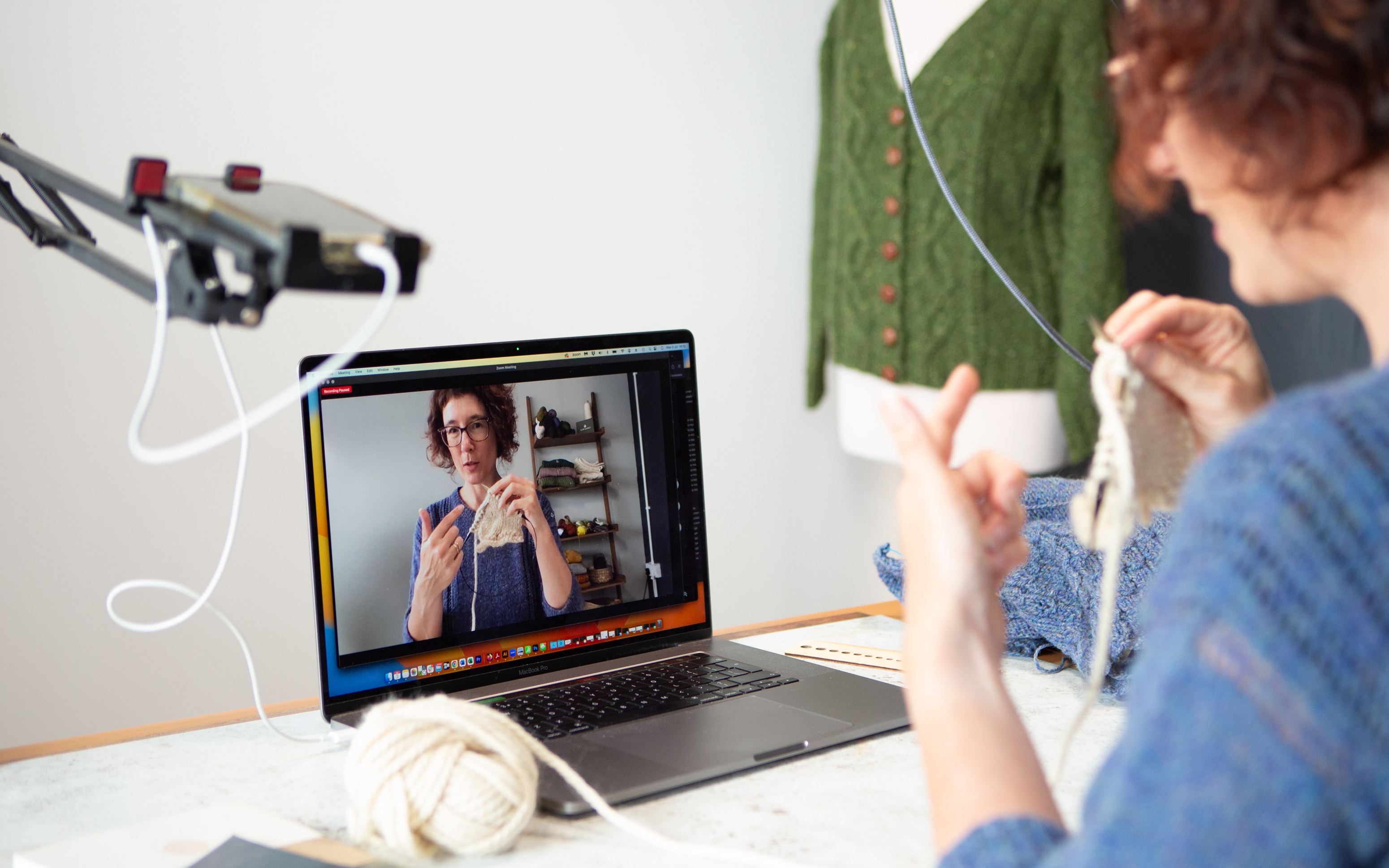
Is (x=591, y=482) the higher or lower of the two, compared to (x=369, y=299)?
lower

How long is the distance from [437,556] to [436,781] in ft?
0.91

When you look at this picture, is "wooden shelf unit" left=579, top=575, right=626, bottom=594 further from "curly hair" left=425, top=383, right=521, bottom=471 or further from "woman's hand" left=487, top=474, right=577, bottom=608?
"curly hair" left=425, top=383, right=521, bottom=471

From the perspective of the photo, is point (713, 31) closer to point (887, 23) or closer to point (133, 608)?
point (887, 23)

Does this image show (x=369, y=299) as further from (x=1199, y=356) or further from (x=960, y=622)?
(x=960, y=622)

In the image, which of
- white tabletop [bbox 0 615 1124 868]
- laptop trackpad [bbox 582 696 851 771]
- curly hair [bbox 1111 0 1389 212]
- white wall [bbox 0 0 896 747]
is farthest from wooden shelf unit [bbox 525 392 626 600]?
curly hair [bbox 1111 0 1389 212]

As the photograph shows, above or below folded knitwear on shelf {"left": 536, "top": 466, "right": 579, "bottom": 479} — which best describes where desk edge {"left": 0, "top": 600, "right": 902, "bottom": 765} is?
below

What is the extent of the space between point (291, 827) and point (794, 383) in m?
1.52

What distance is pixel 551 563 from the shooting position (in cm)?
98

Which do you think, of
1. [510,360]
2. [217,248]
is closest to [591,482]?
[510,360]

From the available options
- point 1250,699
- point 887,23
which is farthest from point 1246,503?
point 887,23

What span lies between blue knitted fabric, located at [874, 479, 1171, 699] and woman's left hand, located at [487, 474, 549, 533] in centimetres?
40

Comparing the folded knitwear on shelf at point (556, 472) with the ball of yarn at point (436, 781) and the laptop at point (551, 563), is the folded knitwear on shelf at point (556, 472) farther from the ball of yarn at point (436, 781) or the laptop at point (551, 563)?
the ball of yarn at point (436, 781)

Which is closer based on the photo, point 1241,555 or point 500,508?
point 1241,555

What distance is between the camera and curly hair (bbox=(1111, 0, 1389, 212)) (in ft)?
1.45
